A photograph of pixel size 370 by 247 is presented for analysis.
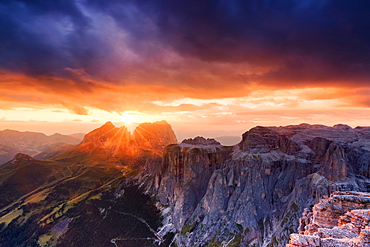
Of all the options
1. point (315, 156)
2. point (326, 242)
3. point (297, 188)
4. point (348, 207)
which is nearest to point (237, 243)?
point (297, 188)

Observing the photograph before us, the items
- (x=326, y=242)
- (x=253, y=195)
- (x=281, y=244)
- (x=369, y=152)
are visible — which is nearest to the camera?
(x=326, y=242)

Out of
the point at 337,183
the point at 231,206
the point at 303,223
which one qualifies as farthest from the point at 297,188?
the point at 303,223

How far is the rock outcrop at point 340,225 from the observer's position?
1543 inches

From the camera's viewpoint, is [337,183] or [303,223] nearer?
[303,223]

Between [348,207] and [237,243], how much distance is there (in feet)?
410

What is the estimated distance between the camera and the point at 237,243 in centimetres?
17088

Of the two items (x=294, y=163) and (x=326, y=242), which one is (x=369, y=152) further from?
(x=326, y=242)

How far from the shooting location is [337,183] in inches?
5989

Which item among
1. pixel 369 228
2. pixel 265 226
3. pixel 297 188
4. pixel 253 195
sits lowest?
pixel 265 226

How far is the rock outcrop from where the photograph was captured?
129 feet

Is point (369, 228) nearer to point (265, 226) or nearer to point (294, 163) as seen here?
point (265, 226)

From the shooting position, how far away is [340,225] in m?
54.2

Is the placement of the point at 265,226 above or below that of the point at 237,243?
above

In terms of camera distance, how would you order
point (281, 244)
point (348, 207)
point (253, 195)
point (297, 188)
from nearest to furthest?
1. point (348, 207)
2. point (281, 244)
3. point (297, 188)
4. point (253, 195)
